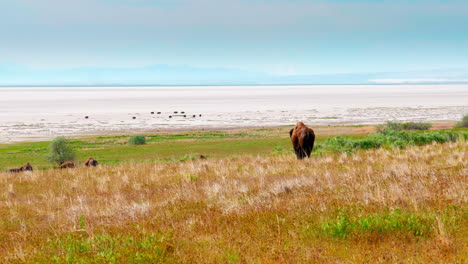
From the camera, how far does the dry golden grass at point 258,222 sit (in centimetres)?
574

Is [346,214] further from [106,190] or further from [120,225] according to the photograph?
[106,190]

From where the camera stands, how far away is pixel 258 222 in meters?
7.13

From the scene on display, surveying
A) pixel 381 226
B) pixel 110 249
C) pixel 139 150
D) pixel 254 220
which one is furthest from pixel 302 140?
pixel 139 150

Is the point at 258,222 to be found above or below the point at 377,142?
above

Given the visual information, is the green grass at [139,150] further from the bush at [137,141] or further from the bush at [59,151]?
the bush at [137,141]

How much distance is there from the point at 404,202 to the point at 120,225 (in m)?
4.85

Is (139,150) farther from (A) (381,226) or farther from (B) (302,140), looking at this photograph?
(A) (381,226)

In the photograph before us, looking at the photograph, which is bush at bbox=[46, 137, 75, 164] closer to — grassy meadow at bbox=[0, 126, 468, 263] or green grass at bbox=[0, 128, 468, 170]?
green grass at bbox=[0, 128, 468, 170]

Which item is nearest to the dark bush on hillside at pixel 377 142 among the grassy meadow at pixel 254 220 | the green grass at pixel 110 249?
the grassy meadow at pixel 254 220

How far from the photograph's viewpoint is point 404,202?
7.63 m

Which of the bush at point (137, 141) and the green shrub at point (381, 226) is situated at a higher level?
the green shrub at point (381, 226)

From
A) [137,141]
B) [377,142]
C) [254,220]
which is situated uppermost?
[254,220]

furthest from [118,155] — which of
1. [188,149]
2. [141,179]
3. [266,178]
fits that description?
[266,178]

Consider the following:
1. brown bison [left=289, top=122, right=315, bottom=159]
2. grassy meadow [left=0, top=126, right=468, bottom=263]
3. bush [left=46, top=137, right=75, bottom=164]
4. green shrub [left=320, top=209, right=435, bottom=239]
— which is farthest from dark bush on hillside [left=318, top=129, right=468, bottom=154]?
bush [left=46, top=137, right=75, bottom=164]
